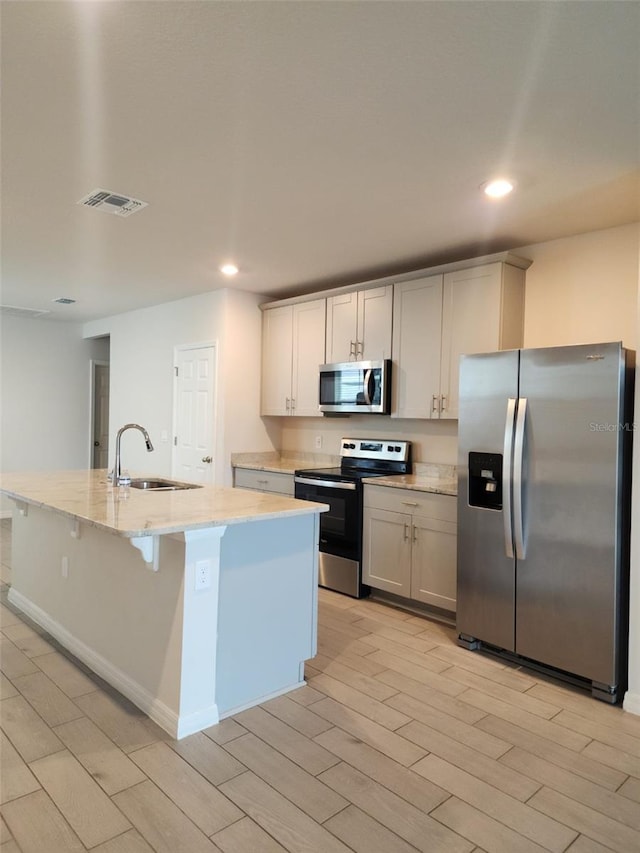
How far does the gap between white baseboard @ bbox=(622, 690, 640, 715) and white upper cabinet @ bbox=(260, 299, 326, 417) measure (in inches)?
118

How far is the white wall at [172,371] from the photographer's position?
5168mm

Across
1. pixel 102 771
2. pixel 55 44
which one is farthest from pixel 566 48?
pixel 102 771

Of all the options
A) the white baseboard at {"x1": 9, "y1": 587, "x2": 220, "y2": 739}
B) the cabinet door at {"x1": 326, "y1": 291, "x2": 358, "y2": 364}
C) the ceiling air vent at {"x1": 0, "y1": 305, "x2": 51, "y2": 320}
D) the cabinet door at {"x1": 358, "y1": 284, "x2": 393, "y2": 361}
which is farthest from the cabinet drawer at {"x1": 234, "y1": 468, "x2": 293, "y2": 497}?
the ceiling air vent at {"x1": 0, "y1": 305, "x2": 51, "y2": 320}

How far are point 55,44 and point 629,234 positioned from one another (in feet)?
9.89

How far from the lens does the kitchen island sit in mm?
2295

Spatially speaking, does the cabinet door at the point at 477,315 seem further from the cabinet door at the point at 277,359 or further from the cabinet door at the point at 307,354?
the cabinet door at the point at 277,359

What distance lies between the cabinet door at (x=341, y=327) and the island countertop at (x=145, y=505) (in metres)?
1.82

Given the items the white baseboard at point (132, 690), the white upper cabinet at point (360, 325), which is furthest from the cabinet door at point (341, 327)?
the white baseboard at point (132, 690)

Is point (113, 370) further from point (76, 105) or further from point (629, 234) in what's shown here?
point (629, 234)

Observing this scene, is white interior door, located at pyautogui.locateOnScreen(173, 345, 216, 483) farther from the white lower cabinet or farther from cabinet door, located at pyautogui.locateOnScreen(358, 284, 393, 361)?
the white lower cabinet

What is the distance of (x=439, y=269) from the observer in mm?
3914

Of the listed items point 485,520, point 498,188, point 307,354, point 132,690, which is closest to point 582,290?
point 498,188

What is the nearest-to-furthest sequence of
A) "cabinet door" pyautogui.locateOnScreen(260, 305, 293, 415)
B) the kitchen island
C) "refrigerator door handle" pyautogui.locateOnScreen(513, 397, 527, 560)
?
the kitchen island → "refrigerator door handle" pyautogui.locateOnScreen(513, 397, 527, 560) → "cabinet door" pyautogui.locateOnScreen(260, 305, 293, 415)

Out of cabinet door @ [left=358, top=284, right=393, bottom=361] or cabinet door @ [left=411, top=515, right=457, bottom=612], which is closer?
cabinet door @ [left=411, top=515, right=457, bottom=612]
